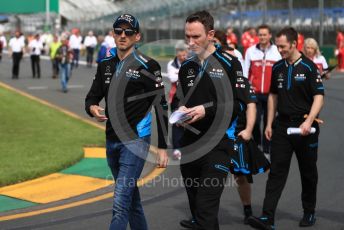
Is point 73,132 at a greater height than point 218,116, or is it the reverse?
point 218,116

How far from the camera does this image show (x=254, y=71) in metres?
11.3

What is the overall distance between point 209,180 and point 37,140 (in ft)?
23.1

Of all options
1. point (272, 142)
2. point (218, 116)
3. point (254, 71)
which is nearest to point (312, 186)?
point (272, 142)

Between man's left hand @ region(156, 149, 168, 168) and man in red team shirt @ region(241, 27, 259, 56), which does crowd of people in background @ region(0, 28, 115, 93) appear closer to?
man in red team shirt @ region(241, 27, 259, 56)

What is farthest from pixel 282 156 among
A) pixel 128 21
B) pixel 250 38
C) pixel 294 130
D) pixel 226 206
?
pixel 250 38

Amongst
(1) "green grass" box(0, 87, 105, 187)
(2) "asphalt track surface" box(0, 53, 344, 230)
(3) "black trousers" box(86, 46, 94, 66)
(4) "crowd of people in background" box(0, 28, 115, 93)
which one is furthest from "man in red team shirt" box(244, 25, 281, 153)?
(3) "black trousers" box(86, 46, 94, 66)

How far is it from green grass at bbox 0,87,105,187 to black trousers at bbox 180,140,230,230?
12.3 feet

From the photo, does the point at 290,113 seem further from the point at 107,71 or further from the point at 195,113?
the point at 107,71

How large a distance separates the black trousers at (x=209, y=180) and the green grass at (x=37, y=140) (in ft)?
12.3

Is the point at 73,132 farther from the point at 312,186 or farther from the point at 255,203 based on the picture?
the point at 312,186

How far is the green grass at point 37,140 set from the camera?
9.77 meters

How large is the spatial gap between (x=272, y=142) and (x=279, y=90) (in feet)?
1.69
